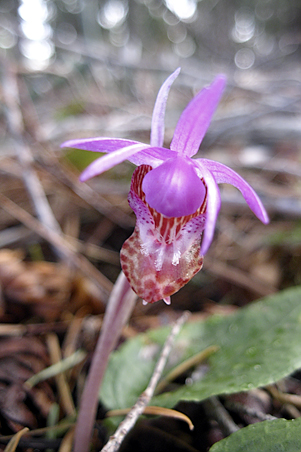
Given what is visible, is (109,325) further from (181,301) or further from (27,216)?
(27,216)

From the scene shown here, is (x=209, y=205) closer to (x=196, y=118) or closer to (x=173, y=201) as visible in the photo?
(x=173, y=201)

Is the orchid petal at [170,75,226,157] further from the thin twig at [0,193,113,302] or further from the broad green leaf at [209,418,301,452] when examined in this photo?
the thin twig at [0,193,113,302]

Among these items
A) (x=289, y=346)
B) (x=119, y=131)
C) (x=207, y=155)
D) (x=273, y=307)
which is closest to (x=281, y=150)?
(x=207, y=155)

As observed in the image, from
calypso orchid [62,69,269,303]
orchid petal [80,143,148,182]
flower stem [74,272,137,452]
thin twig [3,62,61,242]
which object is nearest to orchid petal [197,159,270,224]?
calypso orchid [62,69,269,303]

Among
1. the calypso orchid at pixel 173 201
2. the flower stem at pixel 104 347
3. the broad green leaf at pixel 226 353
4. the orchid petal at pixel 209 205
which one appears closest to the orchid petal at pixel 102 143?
the calypso orchid at pixel 173 201

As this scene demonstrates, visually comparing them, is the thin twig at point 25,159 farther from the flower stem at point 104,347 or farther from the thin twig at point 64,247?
the flower stem at point 104,347

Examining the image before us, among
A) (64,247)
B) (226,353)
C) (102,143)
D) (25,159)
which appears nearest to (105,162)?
(102,143)
